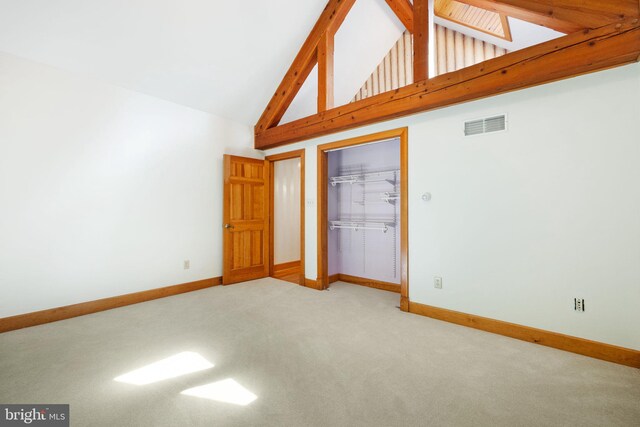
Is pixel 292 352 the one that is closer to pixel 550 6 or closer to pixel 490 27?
pixel 550 6

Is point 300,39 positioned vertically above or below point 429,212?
above

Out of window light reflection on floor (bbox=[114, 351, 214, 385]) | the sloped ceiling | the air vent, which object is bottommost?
window light reflection on floor (bbox=[114, 351, 214, 385])

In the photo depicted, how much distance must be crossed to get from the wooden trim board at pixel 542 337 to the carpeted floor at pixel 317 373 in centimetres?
9

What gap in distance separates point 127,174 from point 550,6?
4.61 meters

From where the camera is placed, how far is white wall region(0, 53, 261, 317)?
276 cm

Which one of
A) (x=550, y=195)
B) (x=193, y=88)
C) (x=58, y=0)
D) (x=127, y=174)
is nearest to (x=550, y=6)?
(x=550, y=195)

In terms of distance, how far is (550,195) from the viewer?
2.38 meters

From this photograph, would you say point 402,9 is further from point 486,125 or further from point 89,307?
point 89,307

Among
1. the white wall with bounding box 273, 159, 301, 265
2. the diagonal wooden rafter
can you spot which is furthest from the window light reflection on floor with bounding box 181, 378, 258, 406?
the white wall with bounding box 273, 159, 301, 265

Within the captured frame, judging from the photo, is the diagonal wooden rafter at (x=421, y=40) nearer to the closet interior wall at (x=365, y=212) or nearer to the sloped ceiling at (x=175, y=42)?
the closet interior wall at (x=365, y=212)

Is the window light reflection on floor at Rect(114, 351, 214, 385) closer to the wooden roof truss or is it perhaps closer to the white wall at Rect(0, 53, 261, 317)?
the white wall at Rect(0, 53, 261, 317)

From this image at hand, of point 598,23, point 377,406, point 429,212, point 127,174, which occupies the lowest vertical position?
point 377,406

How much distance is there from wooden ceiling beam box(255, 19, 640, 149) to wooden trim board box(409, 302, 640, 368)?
6.99 feet

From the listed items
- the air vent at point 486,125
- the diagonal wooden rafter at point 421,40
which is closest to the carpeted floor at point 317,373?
the air vent at point 486,125
